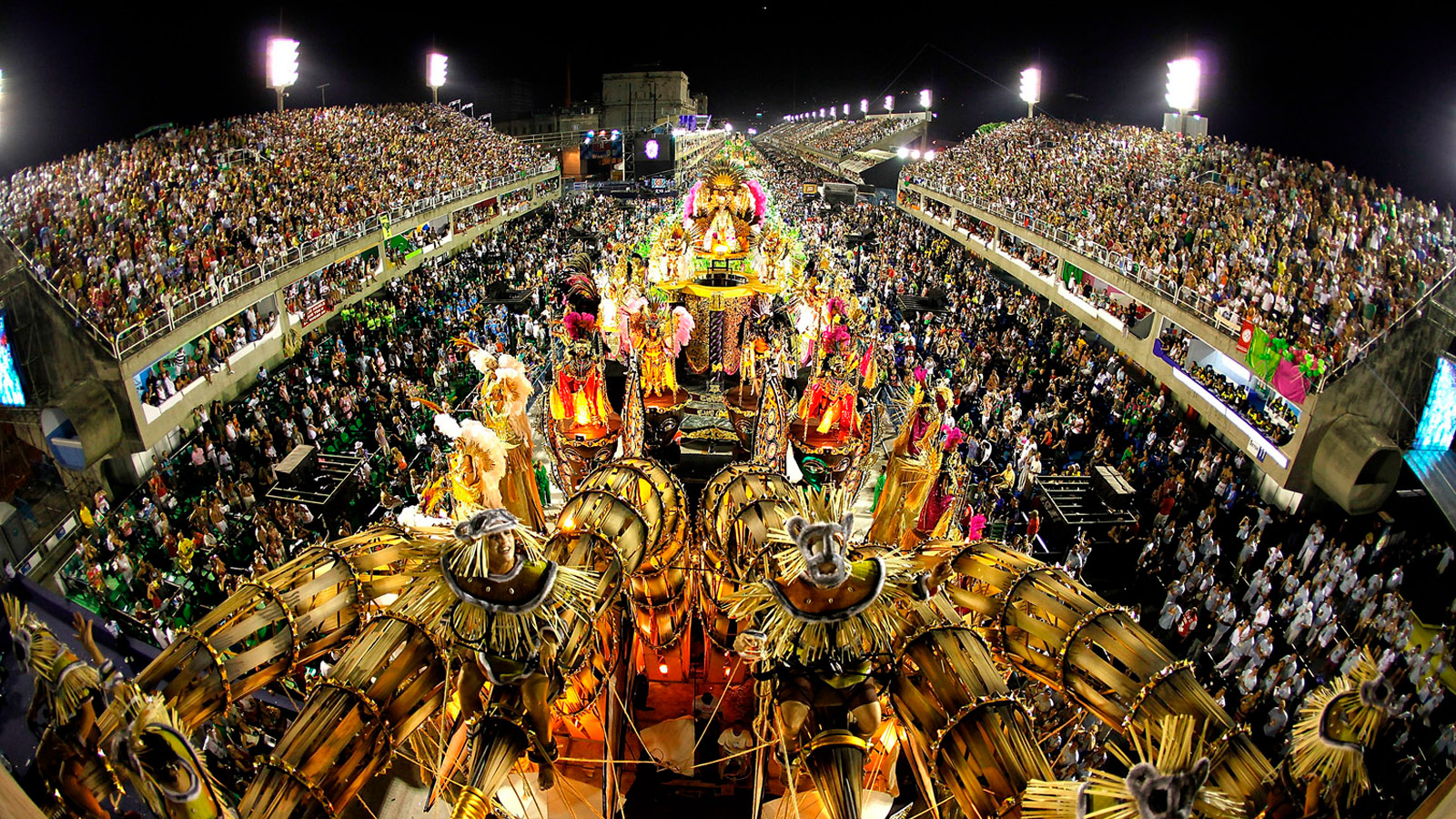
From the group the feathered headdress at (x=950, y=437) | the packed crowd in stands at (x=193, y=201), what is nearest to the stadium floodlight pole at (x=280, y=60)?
the packed crowd in stands at (x=193, y=201)

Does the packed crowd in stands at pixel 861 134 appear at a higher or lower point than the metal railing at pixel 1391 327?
higher

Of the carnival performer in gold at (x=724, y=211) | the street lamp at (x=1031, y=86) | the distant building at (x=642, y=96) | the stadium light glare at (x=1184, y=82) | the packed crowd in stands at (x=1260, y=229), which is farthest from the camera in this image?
the distant building at (x=642, y=96)

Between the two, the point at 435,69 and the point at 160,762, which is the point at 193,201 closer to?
the point at 160,762

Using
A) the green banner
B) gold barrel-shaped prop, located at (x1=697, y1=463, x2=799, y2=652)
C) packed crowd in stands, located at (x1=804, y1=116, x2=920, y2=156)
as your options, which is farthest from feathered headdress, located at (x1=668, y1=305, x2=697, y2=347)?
packed crowd in stands, located at (x1=804, y1=116, x2=920, y2=156)

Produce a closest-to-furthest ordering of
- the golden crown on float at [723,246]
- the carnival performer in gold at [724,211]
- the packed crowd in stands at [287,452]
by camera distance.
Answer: the packed crowd in stands at [287,452] < the golden crown on float at [723,246] < the carnival performer in gold at [724,211]

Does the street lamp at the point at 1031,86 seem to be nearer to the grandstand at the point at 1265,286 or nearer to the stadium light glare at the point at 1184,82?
the stadium light glare at the point at 1184,82

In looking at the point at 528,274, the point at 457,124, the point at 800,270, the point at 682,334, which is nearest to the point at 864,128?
the point at 457,124

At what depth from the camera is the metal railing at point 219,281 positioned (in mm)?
10818

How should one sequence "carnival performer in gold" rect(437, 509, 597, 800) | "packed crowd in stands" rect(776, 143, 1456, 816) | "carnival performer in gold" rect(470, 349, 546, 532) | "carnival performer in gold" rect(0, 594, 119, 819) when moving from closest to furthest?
1. "carnival performer in gold" rect(0, 594, 119, 819)
2. "carnival performer in gold" rect(437, 509, 597, 800)
3. "carnival performer in gold" rect(470, 349, 546, 532)
4. "packed crowd in stands" rect(776, 143, 1456, 816)

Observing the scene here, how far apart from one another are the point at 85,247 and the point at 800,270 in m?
14.8

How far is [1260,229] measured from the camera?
16.3m

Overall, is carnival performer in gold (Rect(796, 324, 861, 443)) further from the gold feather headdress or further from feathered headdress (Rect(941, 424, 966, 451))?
the gold feather headdress

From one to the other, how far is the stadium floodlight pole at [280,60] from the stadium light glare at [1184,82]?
119ft

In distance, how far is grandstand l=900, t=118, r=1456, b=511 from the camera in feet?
34.3
